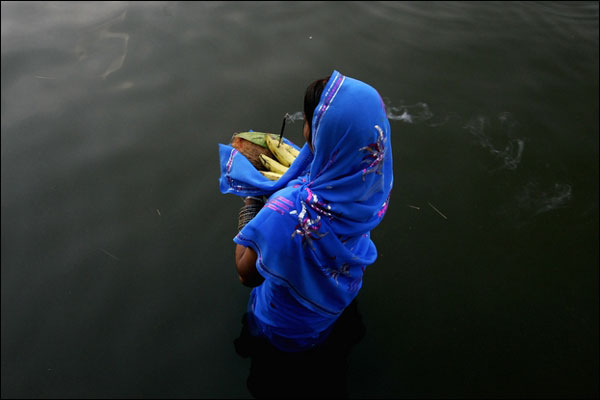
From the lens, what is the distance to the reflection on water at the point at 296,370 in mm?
2201

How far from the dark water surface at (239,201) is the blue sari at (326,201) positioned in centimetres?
104

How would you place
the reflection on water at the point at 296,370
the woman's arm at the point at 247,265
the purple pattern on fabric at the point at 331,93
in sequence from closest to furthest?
1. the purple pattern on fabric at the point at 331,93
2. the woman's arm at the point at 247,265
3. the reflection on water at the point at 296,370

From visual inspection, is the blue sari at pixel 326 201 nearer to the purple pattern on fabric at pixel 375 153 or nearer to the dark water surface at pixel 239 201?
the purple pattern on fabric at pixel 375 153

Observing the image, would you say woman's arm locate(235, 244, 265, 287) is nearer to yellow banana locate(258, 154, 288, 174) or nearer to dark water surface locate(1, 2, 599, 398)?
yellow banana locate(258, 154, 288, 174)

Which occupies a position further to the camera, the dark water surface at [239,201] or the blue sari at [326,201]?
the dark water surface at [239,201]

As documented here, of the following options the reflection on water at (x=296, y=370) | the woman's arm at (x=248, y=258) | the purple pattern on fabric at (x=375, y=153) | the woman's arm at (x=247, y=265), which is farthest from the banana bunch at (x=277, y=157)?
the reflection on water at (x=296, y=370)

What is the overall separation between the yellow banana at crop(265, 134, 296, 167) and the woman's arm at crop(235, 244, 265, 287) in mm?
504

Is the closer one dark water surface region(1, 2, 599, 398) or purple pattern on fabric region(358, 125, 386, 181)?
purple pattern on fabric region(358, 125, 386, 181)

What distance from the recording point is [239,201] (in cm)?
287

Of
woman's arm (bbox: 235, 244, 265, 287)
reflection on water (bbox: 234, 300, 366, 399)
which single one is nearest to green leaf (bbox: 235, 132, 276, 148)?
woman's arm (bbox: 235, 244, 265, 287)

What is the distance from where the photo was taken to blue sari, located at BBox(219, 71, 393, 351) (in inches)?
47.2

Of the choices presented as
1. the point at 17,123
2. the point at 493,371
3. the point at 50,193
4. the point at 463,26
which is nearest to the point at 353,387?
the point at 493,371

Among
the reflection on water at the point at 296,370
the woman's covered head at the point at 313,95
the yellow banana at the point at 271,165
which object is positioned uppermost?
the woman's covered head at the point at 313,95

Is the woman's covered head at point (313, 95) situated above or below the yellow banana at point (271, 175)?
above
